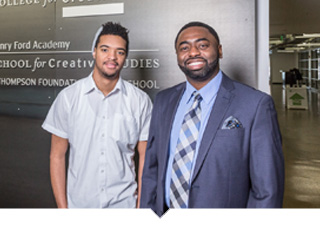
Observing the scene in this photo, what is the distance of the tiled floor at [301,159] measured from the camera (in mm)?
4316

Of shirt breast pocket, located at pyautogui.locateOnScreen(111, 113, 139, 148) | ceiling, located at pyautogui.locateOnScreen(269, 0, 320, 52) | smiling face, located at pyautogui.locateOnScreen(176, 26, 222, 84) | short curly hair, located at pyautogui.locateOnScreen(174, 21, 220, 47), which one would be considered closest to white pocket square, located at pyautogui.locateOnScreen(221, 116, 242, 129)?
smiling face, located at pyautogui.locateOnScreen(176, 26, 222, 84)

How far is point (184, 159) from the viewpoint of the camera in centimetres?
227

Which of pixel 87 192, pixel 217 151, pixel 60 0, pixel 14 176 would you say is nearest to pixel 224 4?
pixel 217 151

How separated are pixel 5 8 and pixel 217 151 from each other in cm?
239

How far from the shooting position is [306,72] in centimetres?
2673

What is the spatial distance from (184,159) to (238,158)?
0.37m

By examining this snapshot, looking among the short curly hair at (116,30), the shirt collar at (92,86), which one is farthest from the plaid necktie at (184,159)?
the short curly hair at (116,30)

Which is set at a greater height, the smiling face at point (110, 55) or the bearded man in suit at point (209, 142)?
the smiling face at point (110, 55)

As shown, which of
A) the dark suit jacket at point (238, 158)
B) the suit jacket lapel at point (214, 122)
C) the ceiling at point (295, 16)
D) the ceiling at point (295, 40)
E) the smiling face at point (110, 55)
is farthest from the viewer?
the ceiling at point (295, 40)

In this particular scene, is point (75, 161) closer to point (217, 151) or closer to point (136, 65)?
point (136, 65)

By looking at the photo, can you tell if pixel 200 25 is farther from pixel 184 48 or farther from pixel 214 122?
pixel 214 122

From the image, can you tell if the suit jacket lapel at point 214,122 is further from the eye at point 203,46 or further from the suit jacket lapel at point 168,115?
the eye at point 203,46

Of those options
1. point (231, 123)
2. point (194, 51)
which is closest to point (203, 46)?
point (194, 51)

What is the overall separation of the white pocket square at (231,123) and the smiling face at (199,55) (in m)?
0.35
